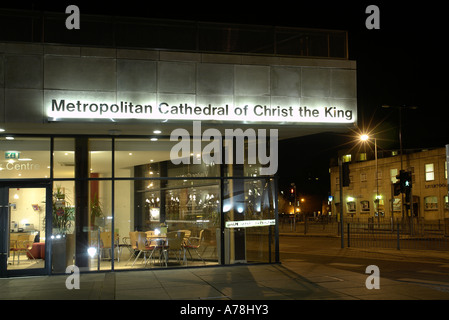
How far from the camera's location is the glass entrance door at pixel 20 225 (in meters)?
13.1

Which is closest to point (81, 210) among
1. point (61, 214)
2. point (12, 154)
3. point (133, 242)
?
point (61, 214)

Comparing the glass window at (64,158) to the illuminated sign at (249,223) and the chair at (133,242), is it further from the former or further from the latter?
the illuminated sign at (249,223)

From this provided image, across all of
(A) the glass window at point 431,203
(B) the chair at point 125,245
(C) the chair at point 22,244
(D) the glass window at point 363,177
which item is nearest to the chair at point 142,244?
(B) the chair at point 125,245

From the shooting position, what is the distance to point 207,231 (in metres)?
14.7

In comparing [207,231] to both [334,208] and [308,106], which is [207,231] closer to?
[308,106]

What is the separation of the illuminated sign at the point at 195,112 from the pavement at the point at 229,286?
3948 mm

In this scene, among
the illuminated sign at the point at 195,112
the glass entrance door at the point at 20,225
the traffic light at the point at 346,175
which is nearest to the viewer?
the illuminated sign at the point at 195,112

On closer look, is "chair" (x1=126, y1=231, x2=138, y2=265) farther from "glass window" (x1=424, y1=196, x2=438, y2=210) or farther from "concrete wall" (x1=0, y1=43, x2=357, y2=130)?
"glass window" (x1=424, y1=196, x2=438, y2=210)

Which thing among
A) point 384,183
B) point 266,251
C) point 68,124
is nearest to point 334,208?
point 384,183

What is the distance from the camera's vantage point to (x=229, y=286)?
10906 mm

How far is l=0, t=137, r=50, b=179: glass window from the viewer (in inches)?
521

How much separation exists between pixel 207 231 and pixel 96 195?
3.37 metres

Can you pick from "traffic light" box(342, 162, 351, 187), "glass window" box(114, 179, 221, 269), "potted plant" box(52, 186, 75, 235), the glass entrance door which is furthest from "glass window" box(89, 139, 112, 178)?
"traffic light" box(342, 162, 351, 187)

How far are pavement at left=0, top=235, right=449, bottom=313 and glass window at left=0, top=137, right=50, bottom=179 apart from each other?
2.73 m
